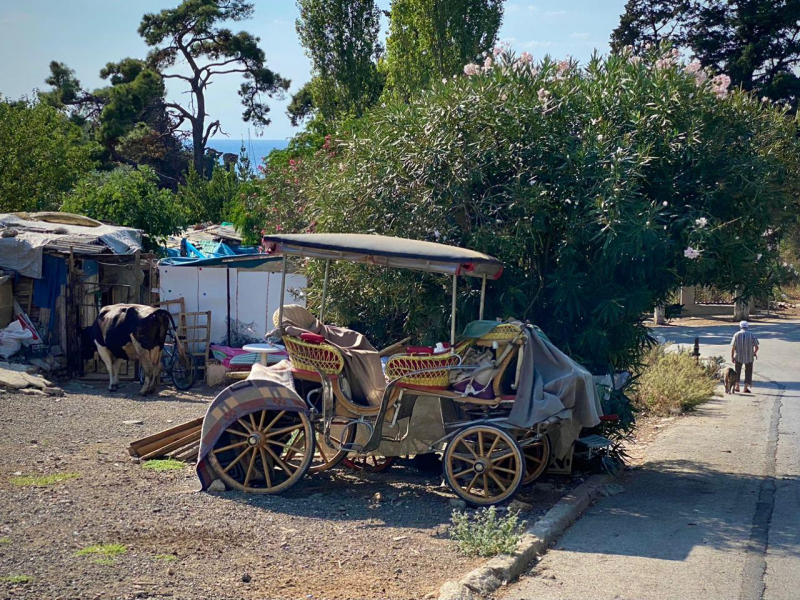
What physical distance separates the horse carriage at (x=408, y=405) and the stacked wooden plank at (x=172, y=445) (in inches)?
54.6

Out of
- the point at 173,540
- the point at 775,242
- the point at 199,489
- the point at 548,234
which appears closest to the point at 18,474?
the point at 199,489

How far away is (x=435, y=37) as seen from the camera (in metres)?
28.7

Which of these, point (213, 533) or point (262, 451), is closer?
point (213, 533)

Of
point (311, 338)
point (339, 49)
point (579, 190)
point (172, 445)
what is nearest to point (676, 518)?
point (579, 190)

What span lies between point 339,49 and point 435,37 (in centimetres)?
401

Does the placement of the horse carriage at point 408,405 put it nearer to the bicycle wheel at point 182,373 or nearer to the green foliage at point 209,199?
the bicycle wheel at point 182,373

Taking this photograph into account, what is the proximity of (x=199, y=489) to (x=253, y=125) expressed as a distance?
39.2 m

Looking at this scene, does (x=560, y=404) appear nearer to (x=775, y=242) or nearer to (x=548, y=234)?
(x=548, y=234)

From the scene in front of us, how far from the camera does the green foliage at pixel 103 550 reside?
19.8ft

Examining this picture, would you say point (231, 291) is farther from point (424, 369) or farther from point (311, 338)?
point (424, 369)

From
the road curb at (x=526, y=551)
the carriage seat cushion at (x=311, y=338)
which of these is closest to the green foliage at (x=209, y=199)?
the carriage seat cushion at (x=311, y=338)

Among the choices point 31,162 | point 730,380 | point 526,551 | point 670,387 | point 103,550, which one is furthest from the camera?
point 31,162

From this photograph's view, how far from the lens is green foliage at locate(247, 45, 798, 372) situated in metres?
8.84

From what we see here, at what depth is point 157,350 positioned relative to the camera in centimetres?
1562
